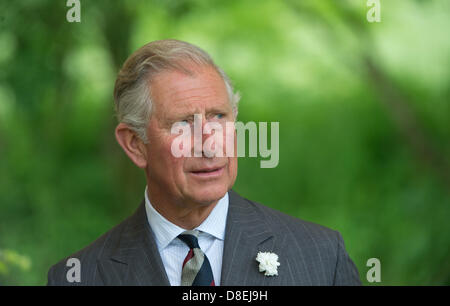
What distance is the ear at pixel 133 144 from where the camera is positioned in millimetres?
1892

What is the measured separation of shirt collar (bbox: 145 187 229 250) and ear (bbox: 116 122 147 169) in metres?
0.16

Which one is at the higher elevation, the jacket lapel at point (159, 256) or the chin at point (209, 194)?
the chin at point (209, 194)

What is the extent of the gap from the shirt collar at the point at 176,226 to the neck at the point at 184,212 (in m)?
0.01

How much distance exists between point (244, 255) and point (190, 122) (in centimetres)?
45

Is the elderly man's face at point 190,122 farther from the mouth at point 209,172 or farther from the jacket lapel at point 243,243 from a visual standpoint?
the jacket lapel at point 243,243

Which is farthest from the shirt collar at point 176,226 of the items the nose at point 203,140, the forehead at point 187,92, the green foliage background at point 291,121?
the green foliage background at point 291,121

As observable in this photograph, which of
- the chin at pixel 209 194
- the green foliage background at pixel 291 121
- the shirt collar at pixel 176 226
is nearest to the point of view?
the chin at pixel 209 194

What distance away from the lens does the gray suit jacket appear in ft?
5.77

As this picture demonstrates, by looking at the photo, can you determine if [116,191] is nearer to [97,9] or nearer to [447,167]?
[97,9]

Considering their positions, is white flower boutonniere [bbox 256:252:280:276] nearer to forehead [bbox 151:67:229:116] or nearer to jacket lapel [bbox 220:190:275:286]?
jacket lapel [bbox 220:190:275:286]

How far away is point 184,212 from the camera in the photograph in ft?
5.91

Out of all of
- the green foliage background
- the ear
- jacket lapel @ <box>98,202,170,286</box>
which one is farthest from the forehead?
the green foliage background
